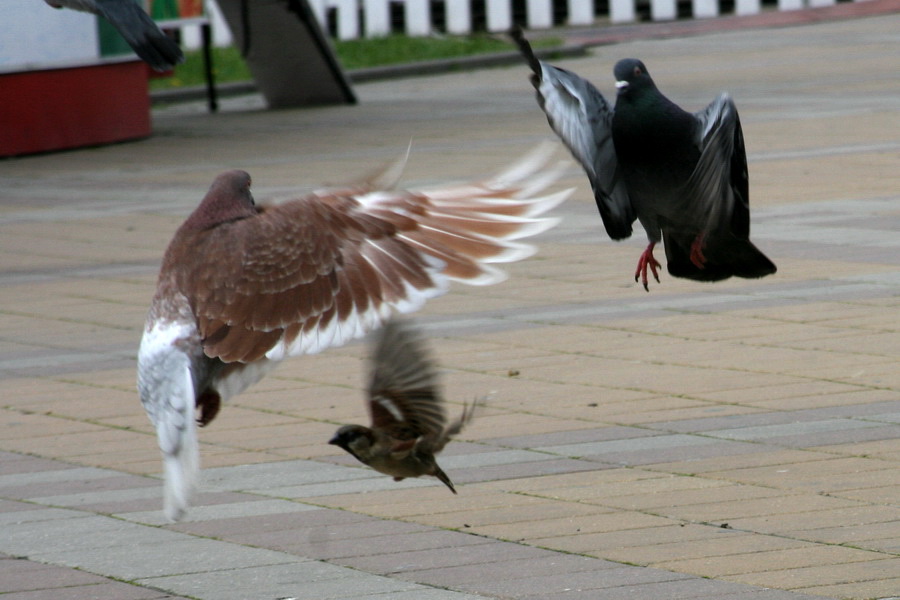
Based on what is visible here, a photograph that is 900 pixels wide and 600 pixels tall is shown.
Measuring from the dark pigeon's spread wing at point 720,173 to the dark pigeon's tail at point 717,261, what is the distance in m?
0.20

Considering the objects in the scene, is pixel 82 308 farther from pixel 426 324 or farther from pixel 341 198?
pixel 341 198

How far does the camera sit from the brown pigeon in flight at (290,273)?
3.33m

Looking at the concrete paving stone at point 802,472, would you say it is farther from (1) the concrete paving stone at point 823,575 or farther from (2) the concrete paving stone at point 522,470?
(1) the concrete paving stone at point 823,575

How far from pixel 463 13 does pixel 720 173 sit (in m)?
25.1

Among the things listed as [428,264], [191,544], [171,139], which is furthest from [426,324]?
[171,139]

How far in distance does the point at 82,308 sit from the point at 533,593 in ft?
15.6

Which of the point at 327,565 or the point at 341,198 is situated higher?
the point at 341,198

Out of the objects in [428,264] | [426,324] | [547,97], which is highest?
[547,97]

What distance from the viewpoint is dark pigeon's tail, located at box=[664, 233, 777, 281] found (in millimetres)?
4484

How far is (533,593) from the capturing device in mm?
4066

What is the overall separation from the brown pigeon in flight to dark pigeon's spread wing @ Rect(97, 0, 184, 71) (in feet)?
1.87

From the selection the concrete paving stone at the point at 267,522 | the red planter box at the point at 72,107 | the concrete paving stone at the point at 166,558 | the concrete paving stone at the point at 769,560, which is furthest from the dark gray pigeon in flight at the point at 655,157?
the red planter box at the point at 72,107

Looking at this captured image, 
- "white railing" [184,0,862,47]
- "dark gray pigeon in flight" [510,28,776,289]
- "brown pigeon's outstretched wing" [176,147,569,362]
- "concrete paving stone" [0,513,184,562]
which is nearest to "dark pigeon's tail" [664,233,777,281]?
"dark gray pigeon in flight" [510,28,776,289]

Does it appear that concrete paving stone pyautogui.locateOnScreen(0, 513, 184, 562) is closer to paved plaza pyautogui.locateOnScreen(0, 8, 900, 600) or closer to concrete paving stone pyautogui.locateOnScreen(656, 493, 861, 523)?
paved plaza pyautogui.locateOnScreen(0, 8, 900, 600)
